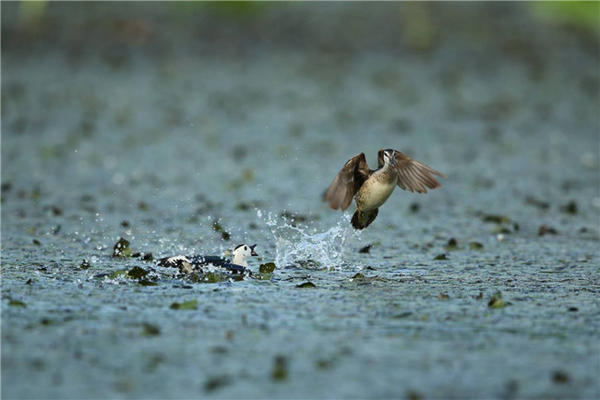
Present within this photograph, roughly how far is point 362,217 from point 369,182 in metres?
0.55

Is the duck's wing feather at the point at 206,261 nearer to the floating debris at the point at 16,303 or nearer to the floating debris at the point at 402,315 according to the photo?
the floating debris at the point at 16,303

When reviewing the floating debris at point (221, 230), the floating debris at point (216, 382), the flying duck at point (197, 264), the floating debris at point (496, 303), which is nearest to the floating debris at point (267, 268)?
the flying duck at point (197, 264)

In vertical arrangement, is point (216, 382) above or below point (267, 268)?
below

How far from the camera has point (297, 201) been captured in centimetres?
1351

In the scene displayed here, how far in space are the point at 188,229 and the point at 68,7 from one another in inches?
663

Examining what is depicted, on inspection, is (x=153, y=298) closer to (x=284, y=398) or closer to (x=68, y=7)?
(x=284, y=398)

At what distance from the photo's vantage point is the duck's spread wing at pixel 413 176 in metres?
9.32

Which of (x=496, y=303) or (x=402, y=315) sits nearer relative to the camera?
(x=402, y=315)

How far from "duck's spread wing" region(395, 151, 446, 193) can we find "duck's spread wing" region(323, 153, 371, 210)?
0.46 metres

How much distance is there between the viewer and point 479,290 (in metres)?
8.19

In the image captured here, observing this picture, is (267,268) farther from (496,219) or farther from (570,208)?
(570,208)

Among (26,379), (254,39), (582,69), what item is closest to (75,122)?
(254,39)

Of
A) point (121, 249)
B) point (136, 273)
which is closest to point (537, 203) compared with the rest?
point (121, 249)

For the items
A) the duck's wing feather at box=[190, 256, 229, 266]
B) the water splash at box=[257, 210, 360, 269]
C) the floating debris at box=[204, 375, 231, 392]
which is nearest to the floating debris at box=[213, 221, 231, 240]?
the water splash at box=[257, 210, 360, 269]
